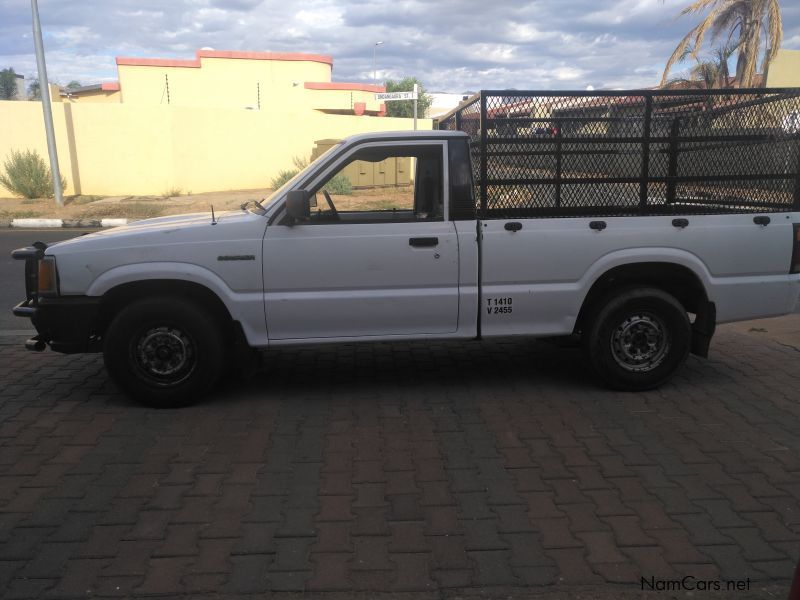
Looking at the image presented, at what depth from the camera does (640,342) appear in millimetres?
5145

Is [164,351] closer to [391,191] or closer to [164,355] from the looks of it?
[164,355]

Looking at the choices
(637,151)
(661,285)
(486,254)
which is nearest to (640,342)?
(661,285)

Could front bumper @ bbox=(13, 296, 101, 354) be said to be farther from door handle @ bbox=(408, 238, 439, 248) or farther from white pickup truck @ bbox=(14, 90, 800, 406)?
door handle @ bbox=(408, 238, 439, 248)

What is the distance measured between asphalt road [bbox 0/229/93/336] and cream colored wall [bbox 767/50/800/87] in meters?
20.5

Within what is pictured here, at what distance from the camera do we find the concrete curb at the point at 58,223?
1717cm

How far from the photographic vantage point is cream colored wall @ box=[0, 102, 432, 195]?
69.2ft

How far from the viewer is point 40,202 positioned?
66.6 feet

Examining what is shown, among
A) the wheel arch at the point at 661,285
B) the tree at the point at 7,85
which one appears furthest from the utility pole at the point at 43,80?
the tree at the point at 7,85

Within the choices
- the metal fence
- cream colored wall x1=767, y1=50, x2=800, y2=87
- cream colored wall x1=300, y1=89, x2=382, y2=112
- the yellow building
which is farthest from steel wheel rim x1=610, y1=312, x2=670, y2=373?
cream colored wall x1=300, y1=89, x2=382, y2=112

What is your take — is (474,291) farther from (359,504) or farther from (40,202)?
(40,202)

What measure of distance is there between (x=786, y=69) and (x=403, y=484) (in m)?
23.1

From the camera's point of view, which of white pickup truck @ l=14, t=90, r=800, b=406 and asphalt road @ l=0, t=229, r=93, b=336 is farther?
asphalt road @ l=0, t=229, r=93, b=336

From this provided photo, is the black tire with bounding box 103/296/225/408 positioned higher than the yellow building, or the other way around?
the yellow building

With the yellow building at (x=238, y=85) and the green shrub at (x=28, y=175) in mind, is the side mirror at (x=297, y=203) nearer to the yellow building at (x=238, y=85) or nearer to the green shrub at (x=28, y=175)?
the green shrub at (x=28, y=175)
